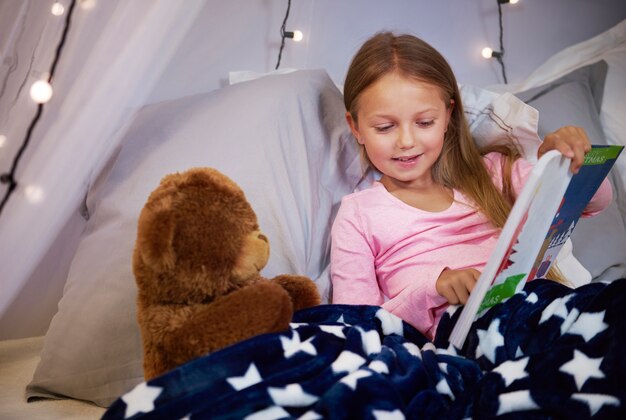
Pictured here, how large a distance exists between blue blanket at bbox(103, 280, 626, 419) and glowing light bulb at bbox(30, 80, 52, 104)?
0.38 meters

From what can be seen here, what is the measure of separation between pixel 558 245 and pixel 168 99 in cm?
85

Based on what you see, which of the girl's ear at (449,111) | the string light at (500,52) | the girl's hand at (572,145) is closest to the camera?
the girl's hand at (572,145)

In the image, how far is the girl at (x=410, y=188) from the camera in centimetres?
119

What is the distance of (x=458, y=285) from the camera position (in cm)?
97

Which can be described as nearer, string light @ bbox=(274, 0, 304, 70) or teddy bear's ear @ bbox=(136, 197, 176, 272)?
teddy bear's ear @ bbox=(136, 197, 176, 272)

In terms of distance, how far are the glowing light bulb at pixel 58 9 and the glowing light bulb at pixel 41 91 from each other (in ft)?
0.29

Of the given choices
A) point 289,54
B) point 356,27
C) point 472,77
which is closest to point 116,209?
point 289,54

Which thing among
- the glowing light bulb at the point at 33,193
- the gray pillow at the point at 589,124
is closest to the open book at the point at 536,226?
the gray pillow at the point at 589,124

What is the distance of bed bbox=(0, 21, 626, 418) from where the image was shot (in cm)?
70

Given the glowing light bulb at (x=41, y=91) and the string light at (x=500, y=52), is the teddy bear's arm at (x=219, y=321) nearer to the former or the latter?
the glowing light bulb at (x=41, y=91)

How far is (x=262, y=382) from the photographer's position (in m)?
0.70

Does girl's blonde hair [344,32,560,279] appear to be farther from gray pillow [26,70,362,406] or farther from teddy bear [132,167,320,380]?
teddy bear [132,167,320,380]

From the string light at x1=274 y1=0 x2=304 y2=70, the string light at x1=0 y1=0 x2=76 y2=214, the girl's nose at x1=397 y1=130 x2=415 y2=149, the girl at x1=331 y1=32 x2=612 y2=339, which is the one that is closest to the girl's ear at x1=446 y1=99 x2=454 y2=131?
the girl at x1=331 y1=32 x2=612 y2=339

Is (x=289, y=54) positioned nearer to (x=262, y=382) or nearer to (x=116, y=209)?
(x=116, y=209)
